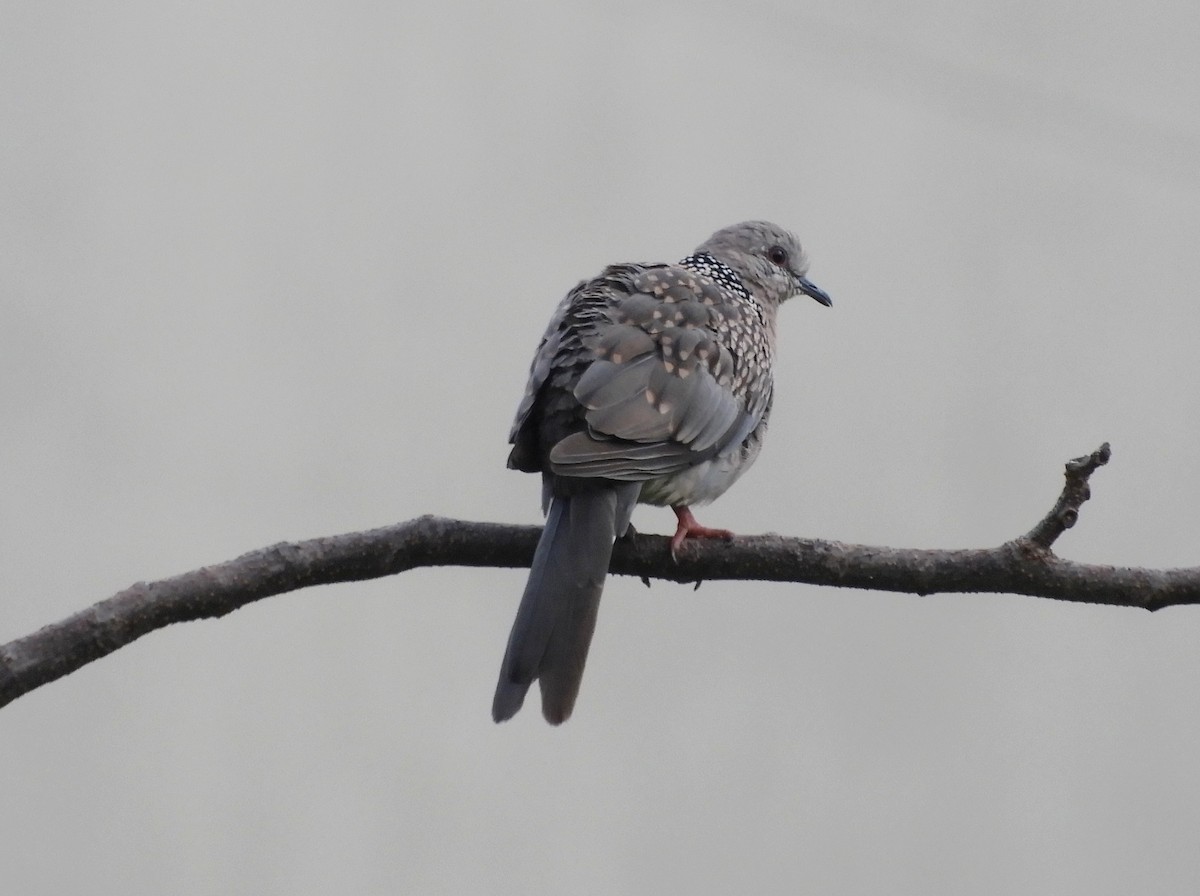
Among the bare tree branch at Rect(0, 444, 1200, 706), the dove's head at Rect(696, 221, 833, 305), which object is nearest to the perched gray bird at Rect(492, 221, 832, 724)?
the bare tree branch at Rect(0, 444, 1200, 706)

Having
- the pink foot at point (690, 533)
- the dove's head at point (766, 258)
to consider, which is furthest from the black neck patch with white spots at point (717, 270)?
the pink foot at point (690, 533)

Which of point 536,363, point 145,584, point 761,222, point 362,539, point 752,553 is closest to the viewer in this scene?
point 145,584

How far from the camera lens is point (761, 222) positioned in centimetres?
412

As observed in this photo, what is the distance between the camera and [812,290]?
4.12 meters

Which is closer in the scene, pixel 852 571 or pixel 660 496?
pixel 852 571

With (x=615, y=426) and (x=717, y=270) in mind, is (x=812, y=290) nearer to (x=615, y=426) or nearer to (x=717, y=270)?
(x=717, y=270)

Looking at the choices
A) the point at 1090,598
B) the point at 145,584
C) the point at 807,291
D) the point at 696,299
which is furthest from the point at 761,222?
the point at 145,584

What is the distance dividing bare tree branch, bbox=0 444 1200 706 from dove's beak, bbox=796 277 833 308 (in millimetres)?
1747

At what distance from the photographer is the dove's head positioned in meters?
3.97

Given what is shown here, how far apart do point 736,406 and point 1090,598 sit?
98 centimetres

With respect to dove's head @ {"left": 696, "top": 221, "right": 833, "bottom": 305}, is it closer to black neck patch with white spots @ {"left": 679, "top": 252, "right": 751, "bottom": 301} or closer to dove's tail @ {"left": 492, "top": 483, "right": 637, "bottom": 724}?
black neck patch with white spots @ {"left": 679, "top": 252, "right": 751, "bottom": 301}

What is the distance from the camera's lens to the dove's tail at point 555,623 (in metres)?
2.49

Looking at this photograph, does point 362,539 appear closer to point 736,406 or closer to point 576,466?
point 576,466

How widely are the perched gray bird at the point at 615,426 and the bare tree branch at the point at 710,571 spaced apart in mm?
162
